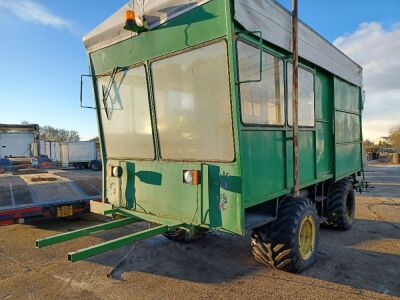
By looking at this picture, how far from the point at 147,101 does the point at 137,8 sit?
1.15 m

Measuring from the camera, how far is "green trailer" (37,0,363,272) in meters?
3.55

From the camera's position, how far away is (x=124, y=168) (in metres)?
4.80

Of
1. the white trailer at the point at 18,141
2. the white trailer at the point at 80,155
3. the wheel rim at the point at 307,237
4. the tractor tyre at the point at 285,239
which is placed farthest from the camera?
the white trailer at the point at 80,155

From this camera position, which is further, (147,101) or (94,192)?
(94,192)

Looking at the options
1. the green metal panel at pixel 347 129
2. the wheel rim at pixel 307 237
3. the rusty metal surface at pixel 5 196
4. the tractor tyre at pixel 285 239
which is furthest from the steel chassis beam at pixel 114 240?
the green metal panel at pixel 347 129

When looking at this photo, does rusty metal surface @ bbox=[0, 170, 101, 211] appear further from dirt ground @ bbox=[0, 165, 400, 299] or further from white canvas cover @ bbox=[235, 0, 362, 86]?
white canvas cover @ bbox=[235, 0, 362, 86]

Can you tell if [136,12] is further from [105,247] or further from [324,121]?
[324,121]

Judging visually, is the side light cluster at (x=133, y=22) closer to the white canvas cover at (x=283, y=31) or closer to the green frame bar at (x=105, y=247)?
the white canvas cover at (x=283, y=31)

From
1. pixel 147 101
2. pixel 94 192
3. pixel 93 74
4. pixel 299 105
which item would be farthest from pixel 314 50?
pixel 94 192

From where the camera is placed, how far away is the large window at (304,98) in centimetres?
457

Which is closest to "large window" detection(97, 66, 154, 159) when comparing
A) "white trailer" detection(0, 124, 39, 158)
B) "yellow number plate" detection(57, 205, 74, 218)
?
"yellow number plate" detection(57, 205, 74, 218)

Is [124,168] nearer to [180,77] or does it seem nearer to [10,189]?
[180,77]

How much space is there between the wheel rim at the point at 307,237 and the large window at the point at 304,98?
1.43 m

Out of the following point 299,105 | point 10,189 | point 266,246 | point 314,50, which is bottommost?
point 266,246
